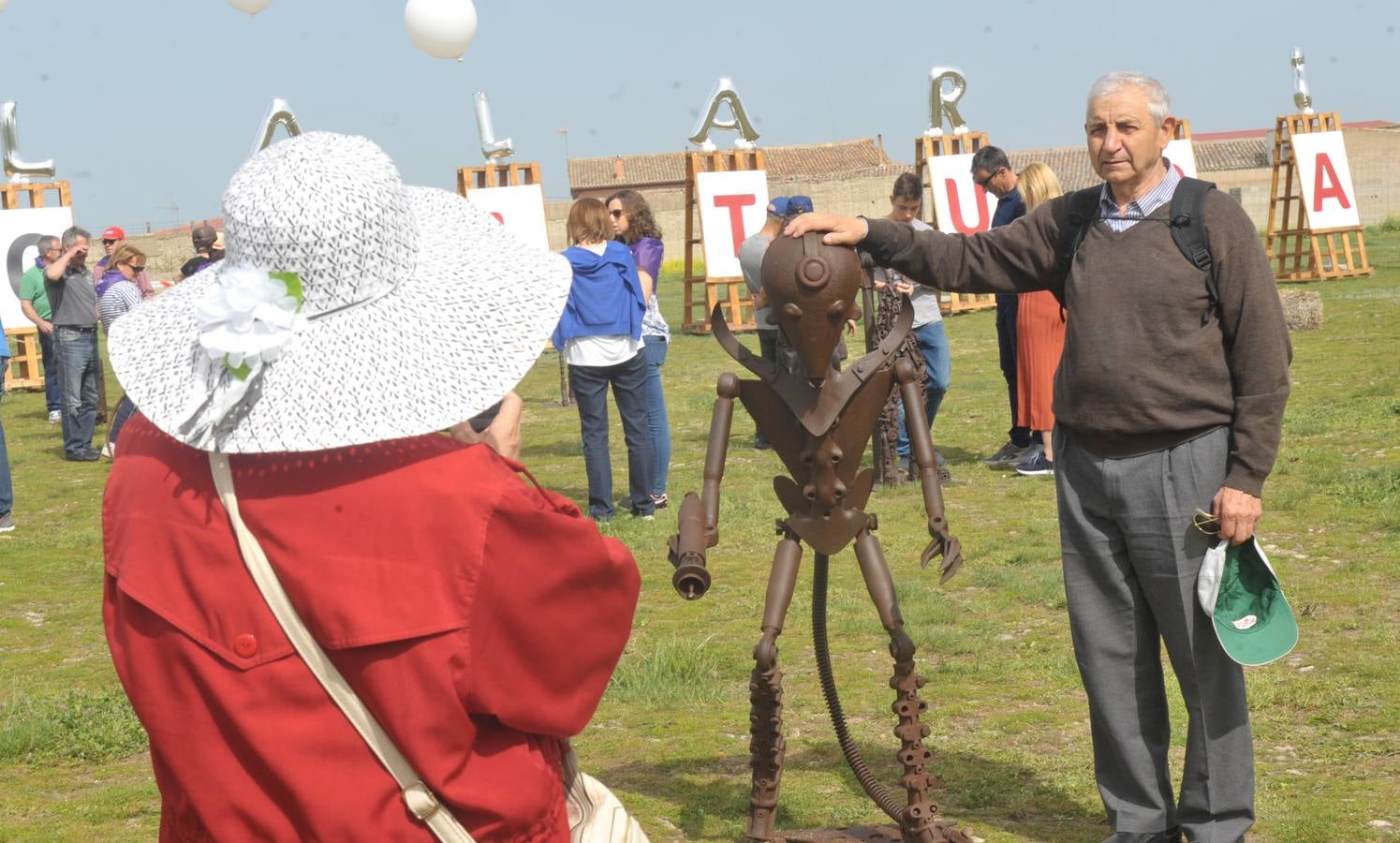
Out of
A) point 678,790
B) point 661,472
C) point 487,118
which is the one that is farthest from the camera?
point 487,118

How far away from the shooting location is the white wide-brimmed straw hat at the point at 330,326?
1934 mm

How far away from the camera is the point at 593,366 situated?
8.13 m

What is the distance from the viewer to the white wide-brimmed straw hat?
1.93 metres

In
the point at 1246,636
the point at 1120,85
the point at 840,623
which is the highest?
the point at 1120,85

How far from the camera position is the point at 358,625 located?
1.90 meters

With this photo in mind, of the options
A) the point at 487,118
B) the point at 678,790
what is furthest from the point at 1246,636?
the point at 487,118

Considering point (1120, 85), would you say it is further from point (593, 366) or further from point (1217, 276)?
point (593, 366)

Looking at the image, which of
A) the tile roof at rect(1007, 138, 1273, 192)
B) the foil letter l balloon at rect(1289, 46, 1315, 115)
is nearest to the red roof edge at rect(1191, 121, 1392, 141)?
the tile roof at rect(1007, 138, 1273, 192)

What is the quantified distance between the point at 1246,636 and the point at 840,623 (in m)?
3.00

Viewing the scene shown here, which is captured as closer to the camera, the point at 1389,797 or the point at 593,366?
the point at 1389,797

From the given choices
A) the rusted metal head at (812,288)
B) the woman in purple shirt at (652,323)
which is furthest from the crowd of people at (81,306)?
the rusted metal head at (812,288)

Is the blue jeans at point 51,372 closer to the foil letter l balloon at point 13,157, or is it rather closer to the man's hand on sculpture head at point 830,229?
the foil letter l balloon at point 13,157

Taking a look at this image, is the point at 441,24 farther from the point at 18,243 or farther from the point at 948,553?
the point at 948,553

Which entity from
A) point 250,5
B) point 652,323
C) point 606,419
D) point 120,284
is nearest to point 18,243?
point 120,284
